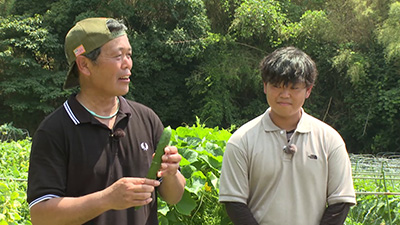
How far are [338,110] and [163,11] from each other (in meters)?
8.65

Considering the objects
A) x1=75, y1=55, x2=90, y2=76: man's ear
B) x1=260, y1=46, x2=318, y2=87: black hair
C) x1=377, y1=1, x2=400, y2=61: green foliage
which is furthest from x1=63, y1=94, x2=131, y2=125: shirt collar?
x1=377, y1=1, x2=400, y2=61: green foliage

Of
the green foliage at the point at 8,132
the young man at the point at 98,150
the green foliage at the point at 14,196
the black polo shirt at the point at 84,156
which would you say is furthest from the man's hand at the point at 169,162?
the green foliage at the point at 8,132

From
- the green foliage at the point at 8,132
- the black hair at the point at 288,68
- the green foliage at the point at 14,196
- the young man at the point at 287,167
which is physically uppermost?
the black hair at the point at 288,68

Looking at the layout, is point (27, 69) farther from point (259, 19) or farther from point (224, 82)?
point (259, 19)

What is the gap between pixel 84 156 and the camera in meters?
1.57

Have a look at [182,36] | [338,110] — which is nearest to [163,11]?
[182,36]

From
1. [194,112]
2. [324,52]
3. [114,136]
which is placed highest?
[114,136]

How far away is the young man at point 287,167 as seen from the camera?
74.3 inches

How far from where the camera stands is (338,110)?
783 inches

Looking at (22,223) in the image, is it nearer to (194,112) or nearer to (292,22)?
(194,112)

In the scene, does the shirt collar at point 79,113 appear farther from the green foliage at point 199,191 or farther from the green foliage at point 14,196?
the green foliage at point 199,191

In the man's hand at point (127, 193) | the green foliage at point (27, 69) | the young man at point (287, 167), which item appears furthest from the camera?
the green foliage at point (27, 69)

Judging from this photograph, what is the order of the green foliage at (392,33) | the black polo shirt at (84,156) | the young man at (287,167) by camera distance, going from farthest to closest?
1. the green foliage at (392,33)
2. the young man at (287,167)
3. the black polo shirt at (84,156)

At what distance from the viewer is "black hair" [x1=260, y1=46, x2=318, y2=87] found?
6.27 feet
